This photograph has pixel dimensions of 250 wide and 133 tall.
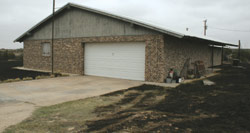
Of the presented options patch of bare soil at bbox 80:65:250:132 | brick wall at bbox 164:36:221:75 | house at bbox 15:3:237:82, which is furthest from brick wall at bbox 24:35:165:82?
patch of bare soil at bbox 80:65:250:132

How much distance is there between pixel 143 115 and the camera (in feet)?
17.0

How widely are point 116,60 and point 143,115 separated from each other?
833 cm

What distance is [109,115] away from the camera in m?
5.44

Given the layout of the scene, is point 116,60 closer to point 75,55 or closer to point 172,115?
point 75,55

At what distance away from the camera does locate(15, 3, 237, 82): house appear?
1151 centimetres

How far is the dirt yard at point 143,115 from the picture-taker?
4.41 m

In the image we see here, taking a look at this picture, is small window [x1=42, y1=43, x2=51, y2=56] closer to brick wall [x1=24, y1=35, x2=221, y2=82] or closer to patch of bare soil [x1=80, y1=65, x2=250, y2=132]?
brick wall [x1=24, y1=35, x2=221, y2=82]

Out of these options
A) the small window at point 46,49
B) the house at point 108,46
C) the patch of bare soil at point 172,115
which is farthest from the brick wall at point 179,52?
the small window at point 46,49

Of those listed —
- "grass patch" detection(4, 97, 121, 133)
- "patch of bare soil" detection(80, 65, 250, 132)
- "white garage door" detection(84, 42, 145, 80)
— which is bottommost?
"grass patch" detection(4, 97, 121, 133)

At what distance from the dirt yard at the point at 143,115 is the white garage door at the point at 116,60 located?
4688 millimetres

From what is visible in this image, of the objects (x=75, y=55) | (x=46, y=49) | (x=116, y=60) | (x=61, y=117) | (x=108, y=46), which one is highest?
(x=108, y=46)

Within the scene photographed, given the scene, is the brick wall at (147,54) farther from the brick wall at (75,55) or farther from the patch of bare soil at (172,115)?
the patch of bare soil at (172,115)


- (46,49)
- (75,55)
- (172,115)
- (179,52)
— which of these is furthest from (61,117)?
(46,49)

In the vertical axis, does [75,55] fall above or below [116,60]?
above
